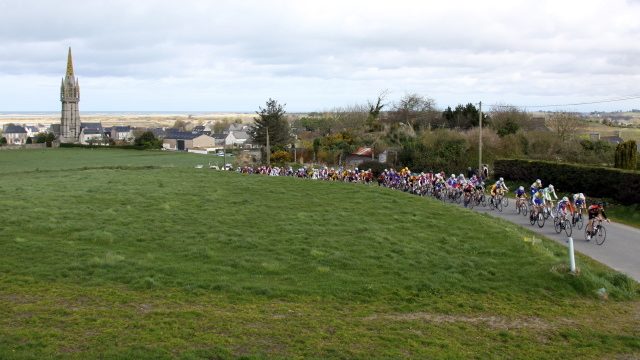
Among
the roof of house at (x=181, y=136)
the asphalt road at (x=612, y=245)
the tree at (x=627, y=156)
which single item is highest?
the roof of house at (x=181, y=136)

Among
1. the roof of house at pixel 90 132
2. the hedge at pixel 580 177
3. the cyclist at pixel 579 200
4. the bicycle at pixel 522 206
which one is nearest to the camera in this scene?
the cyclist at pixel 579 200

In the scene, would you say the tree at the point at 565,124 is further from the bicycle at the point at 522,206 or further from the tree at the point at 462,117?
the bicycle at the point at 522,206

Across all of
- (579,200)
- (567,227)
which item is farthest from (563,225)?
(579,200)

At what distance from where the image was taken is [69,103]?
17425 cm

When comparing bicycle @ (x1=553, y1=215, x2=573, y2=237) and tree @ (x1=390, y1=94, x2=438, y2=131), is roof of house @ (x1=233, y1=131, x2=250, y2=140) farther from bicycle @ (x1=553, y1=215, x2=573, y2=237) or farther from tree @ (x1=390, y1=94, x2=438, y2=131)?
bicycle @ (x1=553, y1=215, x2=573, y2=237)

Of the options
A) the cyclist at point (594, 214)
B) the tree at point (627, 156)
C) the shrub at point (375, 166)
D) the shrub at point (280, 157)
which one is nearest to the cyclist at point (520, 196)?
the cyclist at point (594, 214)

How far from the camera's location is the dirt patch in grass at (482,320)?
11680mm

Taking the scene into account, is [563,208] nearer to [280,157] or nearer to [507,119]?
[507,119]

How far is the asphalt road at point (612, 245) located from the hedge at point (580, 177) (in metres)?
4.46

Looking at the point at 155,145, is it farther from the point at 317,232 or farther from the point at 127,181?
the point at 317,232

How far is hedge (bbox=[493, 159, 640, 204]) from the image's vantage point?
30.6m

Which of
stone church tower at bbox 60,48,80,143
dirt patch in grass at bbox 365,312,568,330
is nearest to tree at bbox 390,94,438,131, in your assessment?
dirt patch in grass at bbox 365,312,568,330

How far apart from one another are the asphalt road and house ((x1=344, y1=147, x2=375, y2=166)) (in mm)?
38645

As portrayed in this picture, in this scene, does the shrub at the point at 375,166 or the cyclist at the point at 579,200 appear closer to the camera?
the cyclist at the point at 579,200
